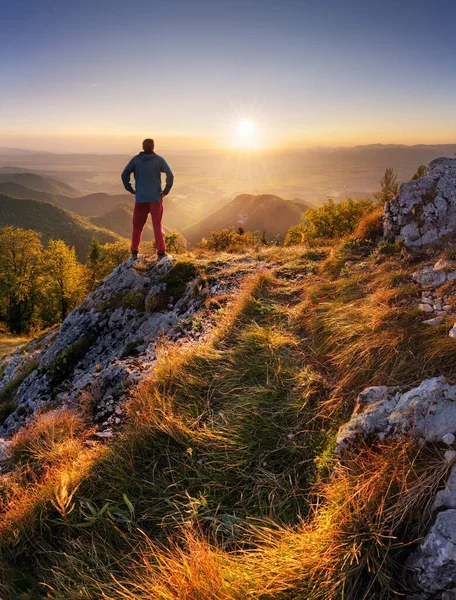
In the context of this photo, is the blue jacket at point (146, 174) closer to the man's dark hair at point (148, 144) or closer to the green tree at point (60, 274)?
the man's dark hair at point (148, 144)

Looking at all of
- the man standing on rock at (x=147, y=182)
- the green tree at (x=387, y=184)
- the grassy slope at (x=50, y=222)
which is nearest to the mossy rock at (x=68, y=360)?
the man standing on rock at (x=147, y=182)

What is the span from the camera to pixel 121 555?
7.18 feet

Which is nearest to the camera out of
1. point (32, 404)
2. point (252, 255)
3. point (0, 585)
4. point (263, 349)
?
point (0, 585)

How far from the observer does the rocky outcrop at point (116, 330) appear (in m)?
6.59

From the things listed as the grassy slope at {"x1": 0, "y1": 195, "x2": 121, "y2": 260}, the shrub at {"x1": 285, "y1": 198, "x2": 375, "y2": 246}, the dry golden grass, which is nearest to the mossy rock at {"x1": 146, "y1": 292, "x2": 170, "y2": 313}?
the dry golden grass

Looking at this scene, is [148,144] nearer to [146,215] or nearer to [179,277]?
[146,215]

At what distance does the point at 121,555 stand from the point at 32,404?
6461mm

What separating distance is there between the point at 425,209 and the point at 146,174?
7171 millimetres

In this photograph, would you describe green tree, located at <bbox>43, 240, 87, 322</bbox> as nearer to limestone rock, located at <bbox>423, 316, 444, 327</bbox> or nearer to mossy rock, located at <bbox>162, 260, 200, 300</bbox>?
mossy rock, located at <bbox>162, 260, 200, 300</bbox>

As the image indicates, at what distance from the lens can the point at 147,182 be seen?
30.3 ft

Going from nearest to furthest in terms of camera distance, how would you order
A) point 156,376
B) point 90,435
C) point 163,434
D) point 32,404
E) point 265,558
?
point 265,558 → point 163,434 → point 90,435 → point 156,376 → point 32,404

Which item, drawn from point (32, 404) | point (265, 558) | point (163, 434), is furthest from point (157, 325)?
point (265, 558)

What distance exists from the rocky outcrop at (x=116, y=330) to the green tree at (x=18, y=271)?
36888mm

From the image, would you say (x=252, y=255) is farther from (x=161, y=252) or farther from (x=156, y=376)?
(x=156, y=376)
